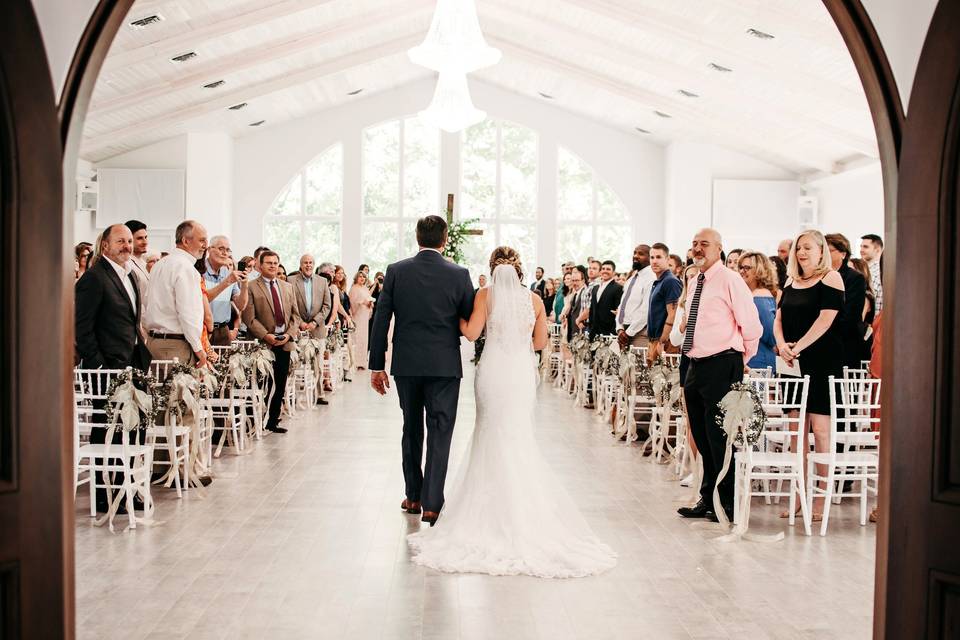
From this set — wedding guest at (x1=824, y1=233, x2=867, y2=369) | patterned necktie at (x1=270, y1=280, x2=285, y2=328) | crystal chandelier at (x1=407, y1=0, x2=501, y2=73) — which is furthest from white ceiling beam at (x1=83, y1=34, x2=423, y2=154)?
wedding guest at (x1=824, y1=233, x2=867, y2=369)

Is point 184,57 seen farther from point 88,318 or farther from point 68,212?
point 68,212

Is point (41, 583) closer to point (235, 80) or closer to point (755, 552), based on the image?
point (755, 552)

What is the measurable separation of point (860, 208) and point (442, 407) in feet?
49.3

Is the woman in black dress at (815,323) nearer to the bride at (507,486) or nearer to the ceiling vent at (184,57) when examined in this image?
the bride at (507,486)

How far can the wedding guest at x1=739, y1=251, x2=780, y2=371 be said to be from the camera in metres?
7.31

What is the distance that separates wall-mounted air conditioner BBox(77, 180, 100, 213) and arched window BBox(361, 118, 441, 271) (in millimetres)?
5691

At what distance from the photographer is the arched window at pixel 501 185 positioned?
23.0 metres

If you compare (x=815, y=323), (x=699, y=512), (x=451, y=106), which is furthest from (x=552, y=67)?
(x=699, y=512)

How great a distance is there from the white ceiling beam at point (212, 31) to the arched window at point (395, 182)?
861 cm

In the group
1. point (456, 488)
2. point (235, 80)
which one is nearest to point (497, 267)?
point (456, 488)

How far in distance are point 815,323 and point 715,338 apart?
0.67 m

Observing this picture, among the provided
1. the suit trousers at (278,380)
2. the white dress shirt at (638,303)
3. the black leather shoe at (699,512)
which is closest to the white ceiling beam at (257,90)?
the suit trousers at (278,380)

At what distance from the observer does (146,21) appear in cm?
1295

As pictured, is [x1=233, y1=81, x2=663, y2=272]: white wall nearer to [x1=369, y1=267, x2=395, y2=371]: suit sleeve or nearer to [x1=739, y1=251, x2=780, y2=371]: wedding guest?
[x1=739, y1=251, x2=780, y2=371]: wedding guest
